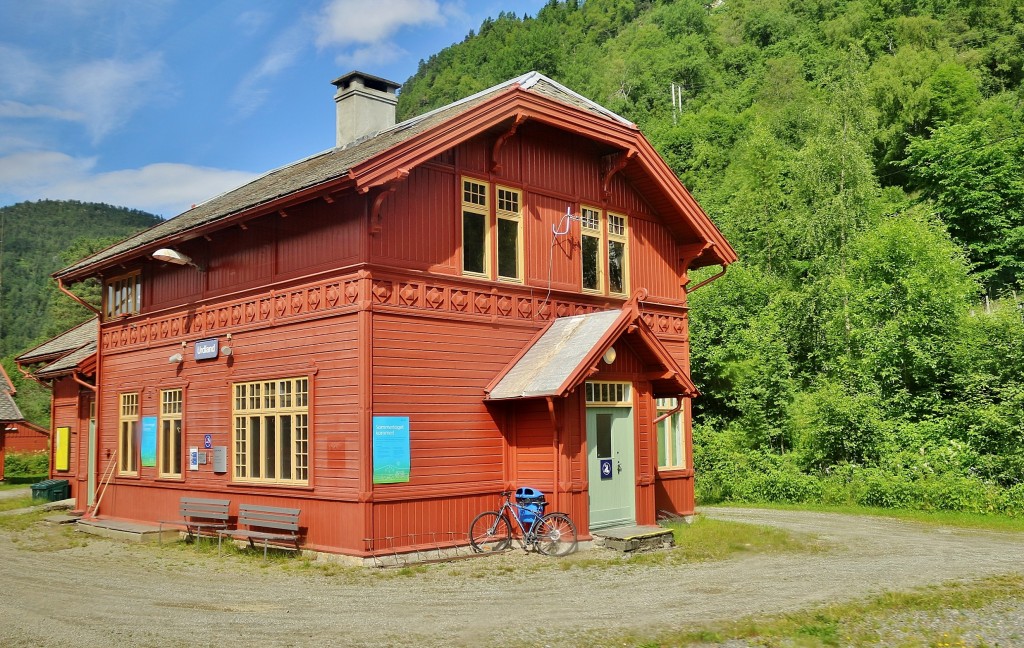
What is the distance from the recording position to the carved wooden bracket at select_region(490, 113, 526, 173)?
14820 mm

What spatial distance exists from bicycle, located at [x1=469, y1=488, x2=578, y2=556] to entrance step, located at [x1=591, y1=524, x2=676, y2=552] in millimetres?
584

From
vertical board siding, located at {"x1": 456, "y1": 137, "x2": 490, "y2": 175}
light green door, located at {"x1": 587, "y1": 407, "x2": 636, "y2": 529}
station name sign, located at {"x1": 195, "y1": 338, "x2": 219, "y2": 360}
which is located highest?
vertical board siding, located at {"x1": 456, "y1": 137, "x2": 490, "y2": 175}

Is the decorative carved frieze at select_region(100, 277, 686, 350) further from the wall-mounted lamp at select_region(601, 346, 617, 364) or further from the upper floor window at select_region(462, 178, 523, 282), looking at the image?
the wall-mounted lamp at select_region(601, 346, 617, 364)

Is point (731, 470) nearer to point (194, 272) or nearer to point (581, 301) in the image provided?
point (581, 301)

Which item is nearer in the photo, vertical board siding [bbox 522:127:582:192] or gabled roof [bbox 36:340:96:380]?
vertical board siding [bbox 522:127:582:192]

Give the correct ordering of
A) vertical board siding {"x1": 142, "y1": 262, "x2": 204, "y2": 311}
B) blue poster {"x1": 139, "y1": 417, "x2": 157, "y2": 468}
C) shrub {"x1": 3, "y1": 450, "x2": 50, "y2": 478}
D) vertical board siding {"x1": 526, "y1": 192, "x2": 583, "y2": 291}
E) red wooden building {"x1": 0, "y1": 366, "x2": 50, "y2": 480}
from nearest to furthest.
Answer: vertical board siding {"x1": 526, "y1": 192, "x2": 583, "y2": 291}
vertical board siding {"x1": 142, "y1": 262, "x2": 204, "y2": 311}
blue poster {"x1": 139, "y1": 417, "x2": 157, "y2": 468}
red wooden building {"x1": 0, "y1": 366, "x2": 50, "y2": 480}
shrub {"x1": 3, "y1": 450, "x2": 50, "y2": 478}

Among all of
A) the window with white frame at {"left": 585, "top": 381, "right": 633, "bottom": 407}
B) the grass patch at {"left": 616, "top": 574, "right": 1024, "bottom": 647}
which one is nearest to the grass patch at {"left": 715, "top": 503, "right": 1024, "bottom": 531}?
the window with white frame at {"left": 585, "top": 381, "right": 633, "bottom": 407}

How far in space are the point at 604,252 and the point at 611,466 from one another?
4.43 metres

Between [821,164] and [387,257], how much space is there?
933 inches

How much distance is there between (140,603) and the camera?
402 inches

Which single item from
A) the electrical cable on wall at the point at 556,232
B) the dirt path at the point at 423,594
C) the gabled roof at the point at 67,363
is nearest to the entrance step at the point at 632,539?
the dirt path at the point at 423,594

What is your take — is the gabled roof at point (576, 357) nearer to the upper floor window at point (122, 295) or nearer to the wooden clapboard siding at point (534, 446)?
the wooden clapboard siding at point (534, 446)

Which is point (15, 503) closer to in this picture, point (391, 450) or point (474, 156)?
point (391, 450)

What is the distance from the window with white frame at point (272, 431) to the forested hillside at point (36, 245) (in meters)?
83.7
